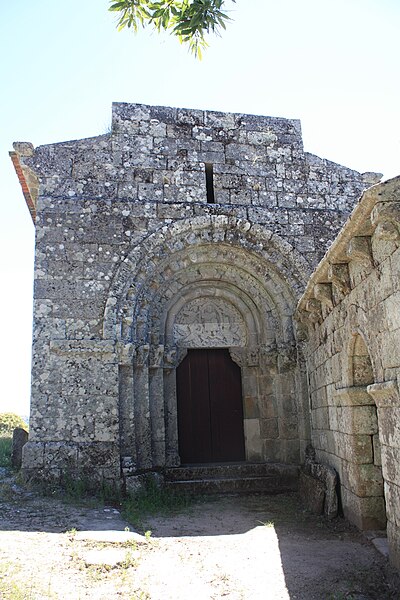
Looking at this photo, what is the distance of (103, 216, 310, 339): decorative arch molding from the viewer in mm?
7258

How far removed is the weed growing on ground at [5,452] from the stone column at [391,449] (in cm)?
598

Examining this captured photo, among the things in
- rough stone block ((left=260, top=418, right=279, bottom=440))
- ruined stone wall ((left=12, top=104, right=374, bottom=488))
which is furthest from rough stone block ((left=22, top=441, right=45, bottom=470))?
rough stone block ((left=260, top=418, right=279, bottom=440))

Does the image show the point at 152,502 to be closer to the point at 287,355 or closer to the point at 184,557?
the point at 184,557

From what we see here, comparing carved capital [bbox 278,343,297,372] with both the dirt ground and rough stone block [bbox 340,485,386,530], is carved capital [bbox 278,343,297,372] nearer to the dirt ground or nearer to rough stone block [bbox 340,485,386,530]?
the dirt ground

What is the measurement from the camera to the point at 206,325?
813 centimetres

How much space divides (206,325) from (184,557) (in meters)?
4.12

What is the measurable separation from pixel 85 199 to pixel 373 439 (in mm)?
4849

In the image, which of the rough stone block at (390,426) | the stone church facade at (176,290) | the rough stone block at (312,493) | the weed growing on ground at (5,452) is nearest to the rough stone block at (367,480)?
the rough stone block at (312,493)

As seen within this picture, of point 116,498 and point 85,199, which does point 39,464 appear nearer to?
point 116,498

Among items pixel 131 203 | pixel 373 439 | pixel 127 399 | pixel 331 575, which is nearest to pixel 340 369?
pixel 373 439

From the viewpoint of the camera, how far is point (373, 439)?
16.5ft

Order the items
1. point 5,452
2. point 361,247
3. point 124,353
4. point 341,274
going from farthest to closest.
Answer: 1. point 5,452
2. point 124,353
3. point 341,274
4. point 361,247

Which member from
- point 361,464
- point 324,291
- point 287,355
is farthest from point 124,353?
point 361,464

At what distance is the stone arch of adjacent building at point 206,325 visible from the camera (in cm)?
712
